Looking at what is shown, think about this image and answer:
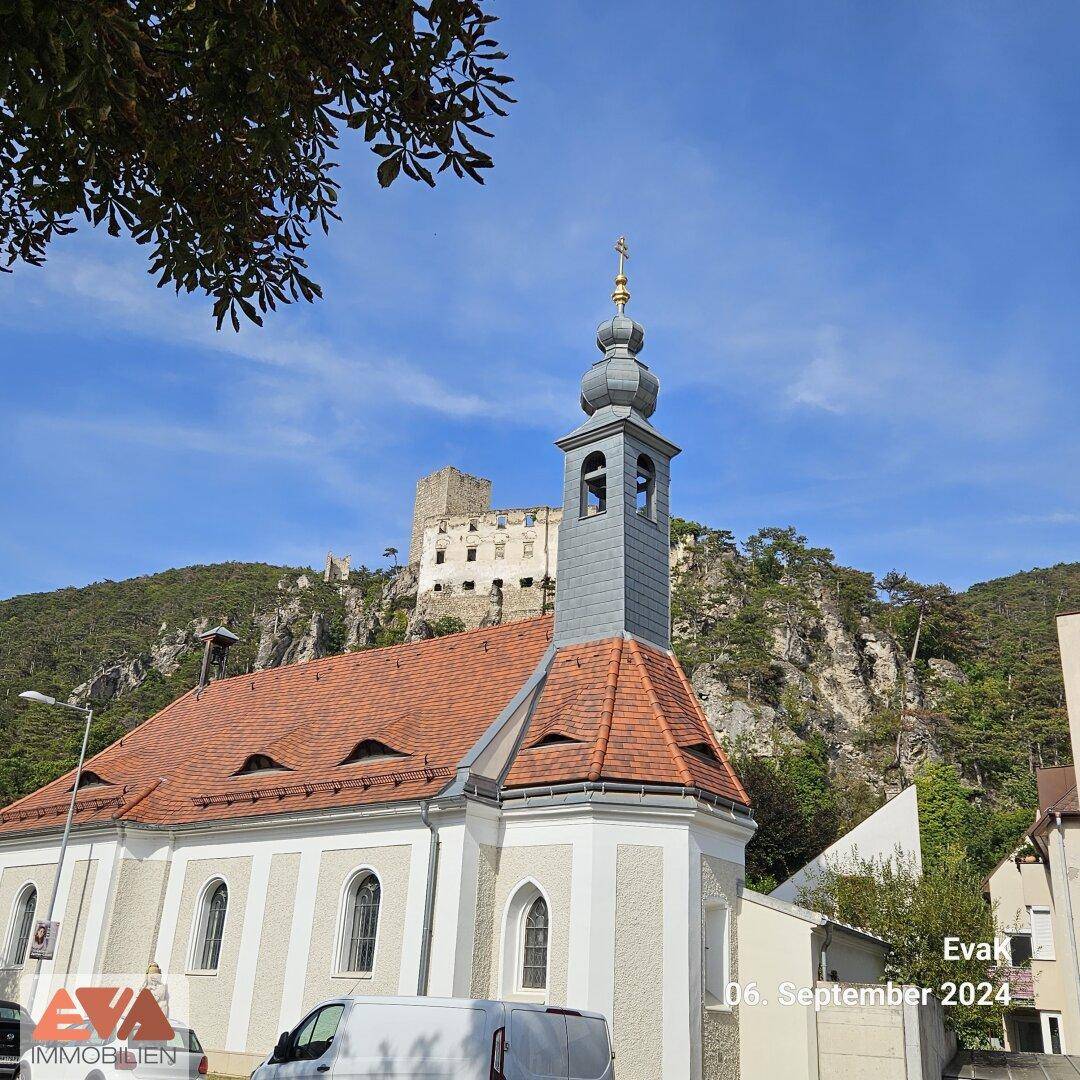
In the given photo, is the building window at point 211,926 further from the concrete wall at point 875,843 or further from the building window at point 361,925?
the concrete wall at point 875,843

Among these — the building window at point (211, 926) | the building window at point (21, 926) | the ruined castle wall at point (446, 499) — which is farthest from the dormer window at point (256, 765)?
the ruined castle wall at point (446, 499)

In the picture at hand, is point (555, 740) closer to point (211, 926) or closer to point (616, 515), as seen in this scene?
point (616, 515)

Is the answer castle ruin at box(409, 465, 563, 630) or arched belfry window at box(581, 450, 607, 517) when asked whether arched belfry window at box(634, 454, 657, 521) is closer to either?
arched belfry window at box(581, 450, 607, 517)

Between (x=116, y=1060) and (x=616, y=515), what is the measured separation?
39.0 ft

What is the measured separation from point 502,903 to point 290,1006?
4302 millimetres

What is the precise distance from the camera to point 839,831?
143 feet

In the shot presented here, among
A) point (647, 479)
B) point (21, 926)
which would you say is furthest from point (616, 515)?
point (21, 926)

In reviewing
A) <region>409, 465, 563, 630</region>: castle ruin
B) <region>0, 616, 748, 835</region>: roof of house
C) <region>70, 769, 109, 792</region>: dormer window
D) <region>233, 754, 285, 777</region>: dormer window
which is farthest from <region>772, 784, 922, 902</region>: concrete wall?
<region>409, 465, 563, 630</region>: castle ruin

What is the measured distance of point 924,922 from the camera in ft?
77.0

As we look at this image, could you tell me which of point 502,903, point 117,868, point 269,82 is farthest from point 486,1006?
point 117,868

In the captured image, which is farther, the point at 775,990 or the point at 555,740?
the point at 555,740

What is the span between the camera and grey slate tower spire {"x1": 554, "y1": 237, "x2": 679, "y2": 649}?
1922 cm

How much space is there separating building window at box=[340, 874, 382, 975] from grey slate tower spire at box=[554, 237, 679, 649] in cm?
563

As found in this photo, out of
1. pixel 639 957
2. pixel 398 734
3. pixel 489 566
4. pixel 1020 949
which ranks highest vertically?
pixel 489 566
